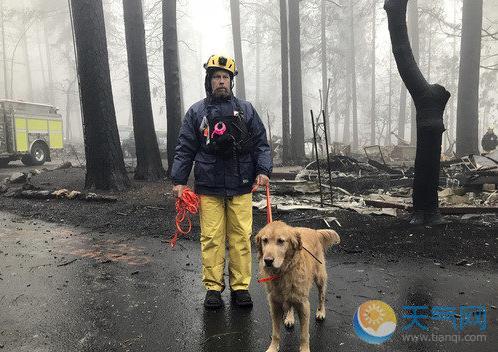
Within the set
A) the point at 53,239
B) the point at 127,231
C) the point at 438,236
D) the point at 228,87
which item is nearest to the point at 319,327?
the point at 228,87

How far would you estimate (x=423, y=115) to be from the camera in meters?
6.28

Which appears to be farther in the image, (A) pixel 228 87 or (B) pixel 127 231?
(B) pixel 127 231

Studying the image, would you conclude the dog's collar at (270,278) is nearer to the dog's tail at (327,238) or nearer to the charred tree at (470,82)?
the dog's tail at (327,238)

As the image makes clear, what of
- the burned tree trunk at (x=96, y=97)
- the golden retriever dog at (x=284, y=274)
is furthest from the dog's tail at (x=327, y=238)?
the burned tree trunk at (x=96, y=97)

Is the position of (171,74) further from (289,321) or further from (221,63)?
(289,321)

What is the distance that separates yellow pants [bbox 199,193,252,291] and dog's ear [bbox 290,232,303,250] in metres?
0.99

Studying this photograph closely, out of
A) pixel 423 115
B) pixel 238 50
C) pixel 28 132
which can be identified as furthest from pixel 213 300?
pixel 238 50

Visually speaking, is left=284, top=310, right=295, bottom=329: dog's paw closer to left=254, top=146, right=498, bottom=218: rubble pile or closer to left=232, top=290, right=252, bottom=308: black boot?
left=232, top=290, right=252, bottom=308: black boot

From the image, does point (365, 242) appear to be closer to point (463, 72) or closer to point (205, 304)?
point (205, 304)

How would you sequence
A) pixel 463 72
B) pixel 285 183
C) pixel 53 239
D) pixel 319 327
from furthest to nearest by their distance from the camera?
1. pixel 463 72
2. pixel 285 183
3. pixel 53 239
4. pixel 319 327

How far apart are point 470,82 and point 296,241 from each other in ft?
50.4

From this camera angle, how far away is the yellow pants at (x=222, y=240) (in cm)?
400

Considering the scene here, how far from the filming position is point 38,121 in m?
19.8

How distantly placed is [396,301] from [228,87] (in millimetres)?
2800
